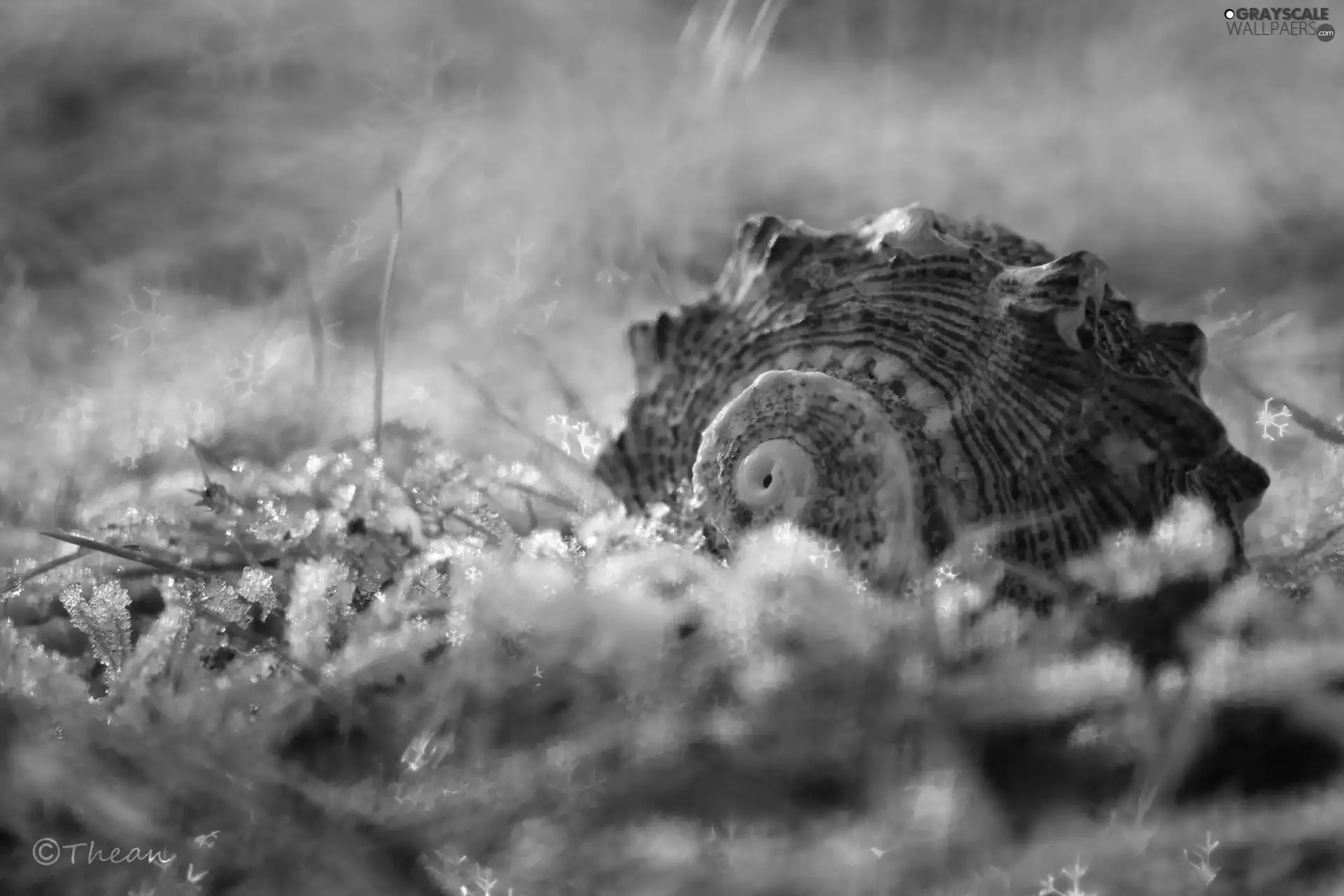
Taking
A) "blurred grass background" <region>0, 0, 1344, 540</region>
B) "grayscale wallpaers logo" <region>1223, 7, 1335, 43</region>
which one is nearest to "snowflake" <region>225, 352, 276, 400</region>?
"blurred grass background" <region>0, 0, 1344, 540</region>

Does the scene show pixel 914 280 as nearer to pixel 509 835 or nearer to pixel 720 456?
pixel 720 456

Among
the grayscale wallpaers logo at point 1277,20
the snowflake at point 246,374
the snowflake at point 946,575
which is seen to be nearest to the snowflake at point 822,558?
the snowflake at point 946,575

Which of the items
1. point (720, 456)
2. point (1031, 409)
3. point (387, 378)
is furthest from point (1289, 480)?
point (387, 378)

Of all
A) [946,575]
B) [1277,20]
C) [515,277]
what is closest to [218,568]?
[946,575]

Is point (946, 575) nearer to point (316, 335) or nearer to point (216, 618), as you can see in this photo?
point (216, 618)

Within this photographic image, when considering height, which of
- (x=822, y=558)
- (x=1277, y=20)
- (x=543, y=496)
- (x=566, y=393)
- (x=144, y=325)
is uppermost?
(x=1277, y=20)

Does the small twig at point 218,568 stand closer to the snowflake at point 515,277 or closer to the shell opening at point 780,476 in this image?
the shell opening at point 780,476
